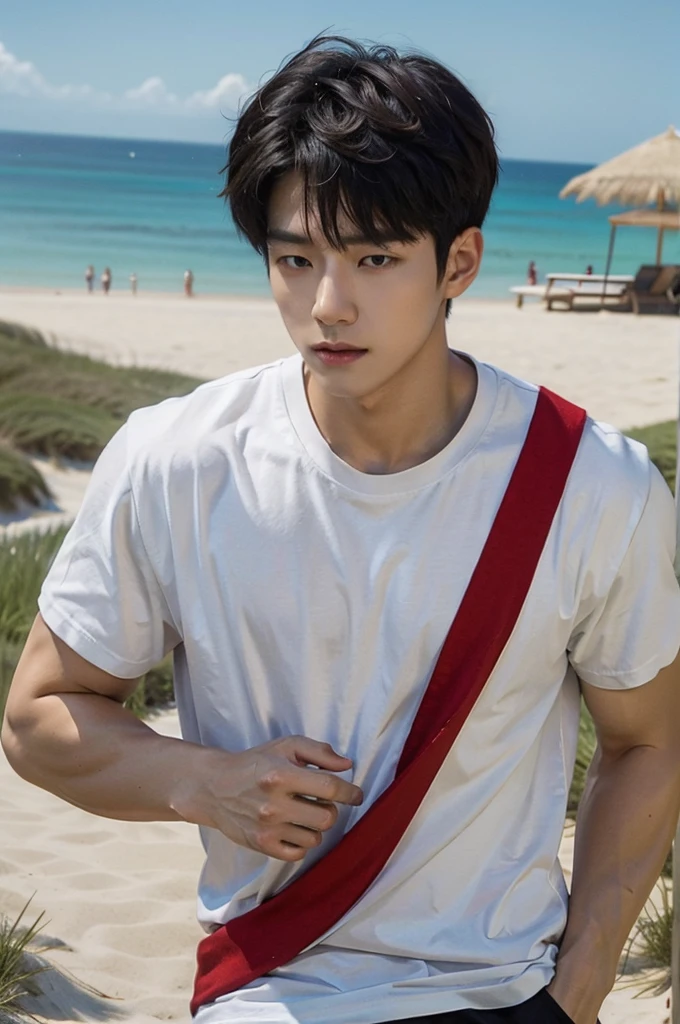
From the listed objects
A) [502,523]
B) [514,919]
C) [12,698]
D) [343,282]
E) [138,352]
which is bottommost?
[138,352]

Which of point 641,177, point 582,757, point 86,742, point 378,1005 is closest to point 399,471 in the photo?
point 86,742

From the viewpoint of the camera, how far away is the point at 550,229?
5188cm

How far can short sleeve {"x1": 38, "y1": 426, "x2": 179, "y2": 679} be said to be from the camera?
5.44 feet

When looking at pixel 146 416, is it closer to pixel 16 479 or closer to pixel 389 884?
pixel 389 884

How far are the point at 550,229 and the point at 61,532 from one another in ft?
158

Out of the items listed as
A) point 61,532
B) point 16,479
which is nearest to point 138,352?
point 16,479

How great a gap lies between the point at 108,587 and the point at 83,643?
76mm

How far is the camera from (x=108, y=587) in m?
1.66

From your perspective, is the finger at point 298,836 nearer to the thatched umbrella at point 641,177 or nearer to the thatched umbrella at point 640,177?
the thatched umbrella at point 640,177

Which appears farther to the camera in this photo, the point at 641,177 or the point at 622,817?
the point at 641,177

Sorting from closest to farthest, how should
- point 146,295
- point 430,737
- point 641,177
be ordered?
point 430,737
point 641,177
point 146,295

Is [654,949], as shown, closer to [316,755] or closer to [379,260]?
[316,755]

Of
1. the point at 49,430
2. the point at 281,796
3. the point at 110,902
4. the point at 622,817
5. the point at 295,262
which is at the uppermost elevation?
the point at 295,262

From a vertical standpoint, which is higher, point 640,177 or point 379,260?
point 640,177
